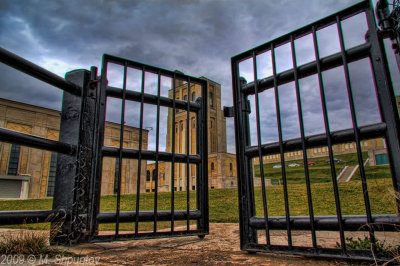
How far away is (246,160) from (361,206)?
5.11 metres

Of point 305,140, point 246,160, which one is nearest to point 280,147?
point 305,140

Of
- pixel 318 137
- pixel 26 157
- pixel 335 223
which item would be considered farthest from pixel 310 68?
pixel 26 157

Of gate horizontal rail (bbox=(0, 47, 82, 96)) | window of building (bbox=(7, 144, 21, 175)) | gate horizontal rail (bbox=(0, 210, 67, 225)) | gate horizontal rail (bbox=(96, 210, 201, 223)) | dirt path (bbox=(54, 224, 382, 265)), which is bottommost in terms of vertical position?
dirt path (bbox=(54, 224, 382, 265))

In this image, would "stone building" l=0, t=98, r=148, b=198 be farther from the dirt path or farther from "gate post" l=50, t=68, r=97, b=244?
the dirt path

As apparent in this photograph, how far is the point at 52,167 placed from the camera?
1022 inches

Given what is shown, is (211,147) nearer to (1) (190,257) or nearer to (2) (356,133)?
(1) (190,257)

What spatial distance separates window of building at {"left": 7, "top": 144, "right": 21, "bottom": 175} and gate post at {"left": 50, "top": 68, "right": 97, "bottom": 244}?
88.1ft

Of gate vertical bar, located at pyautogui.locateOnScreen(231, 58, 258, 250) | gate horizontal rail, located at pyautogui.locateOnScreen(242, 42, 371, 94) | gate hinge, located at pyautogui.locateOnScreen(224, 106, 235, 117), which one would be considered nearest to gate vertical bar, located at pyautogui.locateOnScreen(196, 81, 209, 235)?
gate hinge, located at pyautogui.locateOnScreen(224, 106, 235, 117)

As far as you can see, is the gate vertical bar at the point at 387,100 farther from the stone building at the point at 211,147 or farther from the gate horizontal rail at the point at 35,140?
the stone building at the point at 211,147

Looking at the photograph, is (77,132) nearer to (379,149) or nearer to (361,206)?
(361,206)

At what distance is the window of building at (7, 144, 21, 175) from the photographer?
76.1ft

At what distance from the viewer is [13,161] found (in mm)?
23500

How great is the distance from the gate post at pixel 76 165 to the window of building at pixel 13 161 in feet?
88.1

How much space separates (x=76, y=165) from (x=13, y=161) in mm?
27535
